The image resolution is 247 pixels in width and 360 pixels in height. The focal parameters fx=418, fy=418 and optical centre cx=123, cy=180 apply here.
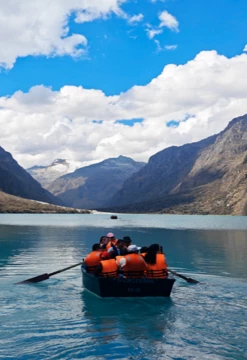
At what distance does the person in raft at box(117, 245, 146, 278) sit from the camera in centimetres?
2462

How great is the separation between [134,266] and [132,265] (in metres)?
0.13

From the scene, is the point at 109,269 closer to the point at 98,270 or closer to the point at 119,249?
the point at 98,270

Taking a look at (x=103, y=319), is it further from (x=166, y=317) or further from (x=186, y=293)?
(x=186, y=293)

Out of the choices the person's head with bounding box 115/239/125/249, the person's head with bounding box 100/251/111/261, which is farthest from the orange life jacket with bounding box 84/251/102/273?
the person's head with bounding box 115/239/125/249

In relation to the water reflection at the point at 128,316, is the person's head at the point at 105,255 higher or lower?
higher

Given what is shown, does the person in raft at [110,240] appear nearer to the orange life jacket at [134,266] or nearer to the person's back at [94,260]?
the person's back at [94,260]

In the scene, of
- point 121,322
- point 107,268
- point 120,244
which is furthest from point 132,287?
point 121,322

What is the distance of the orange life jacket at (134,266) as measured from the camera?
24.6 meters

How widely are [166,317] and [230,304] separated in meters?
4.93

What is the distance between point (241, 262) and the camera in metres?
44.8

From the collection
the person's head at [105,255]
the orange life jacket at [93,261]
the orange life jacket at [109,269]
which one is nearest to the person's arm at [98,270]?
the orange life jacket at [109,269]

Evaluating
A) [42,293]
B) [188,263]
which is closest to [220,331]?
[42,293]

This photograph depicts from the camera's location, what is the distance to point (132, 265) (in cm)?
2459

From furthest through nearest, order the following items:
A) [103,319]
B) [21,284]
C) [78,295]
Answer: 1. [21,284]
2. [78,295]
3. [103,319]
